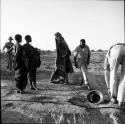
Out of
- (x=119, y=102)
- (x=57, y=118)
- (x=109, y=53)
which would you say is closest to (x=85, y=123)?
(x=57, y=118)

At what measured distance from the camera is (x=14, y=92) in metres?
7.00

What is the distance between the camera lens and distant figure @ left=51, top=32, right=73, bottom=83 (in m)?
8.79

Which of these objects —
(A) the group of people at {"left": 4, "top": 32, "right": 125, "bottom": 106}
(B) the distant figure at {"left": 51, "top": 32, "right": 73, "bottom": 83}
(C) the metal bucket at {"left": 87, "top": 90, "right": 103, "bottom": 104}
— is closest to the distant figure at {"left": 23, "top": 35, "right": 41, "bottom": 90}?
(A) the group of people at {"left": 4, "top": 32, "right": 125, "bottom": 106}

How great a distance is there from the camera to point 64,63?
9031 mm

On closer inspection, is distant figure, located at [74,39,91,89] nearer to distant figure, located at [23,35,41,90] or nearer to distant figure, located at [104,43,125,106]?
distant figure, located at [23,35,41,90]

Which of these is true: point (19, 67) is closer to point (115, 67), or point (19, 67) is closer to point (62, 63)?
point (62, 63)

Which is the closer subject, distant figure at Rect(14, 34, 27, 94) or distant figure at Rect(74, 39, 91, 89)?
distant figure at Rect(14, 34, 27, 94)

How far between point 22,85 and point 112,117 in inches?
122

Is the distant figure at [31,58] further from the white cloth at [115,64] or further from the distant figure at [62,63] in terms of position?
the white cloth at [115,64]

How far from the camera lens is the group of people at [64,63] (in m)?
5.27

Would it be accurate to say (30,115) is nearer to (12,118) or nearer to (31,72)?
(12,118)

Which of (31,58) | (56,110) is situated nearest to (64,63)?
(31,58)

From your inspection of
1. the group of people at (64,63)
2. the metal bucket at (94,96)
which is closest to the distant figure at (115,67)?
the group of people at (64,63)

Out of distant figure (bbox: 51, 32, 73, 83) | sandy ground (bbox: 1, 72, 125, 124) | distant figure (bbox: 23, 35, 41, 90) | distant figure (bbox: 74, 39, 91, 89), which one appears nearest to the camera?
sandy ground (bbox: 1, 72, 125, 124)
